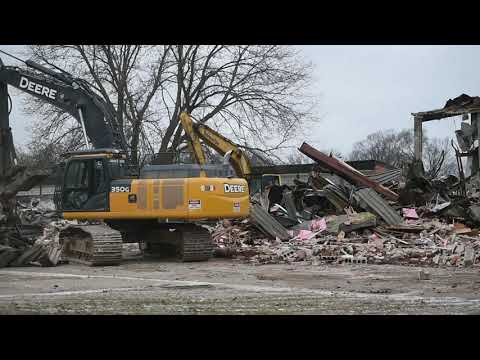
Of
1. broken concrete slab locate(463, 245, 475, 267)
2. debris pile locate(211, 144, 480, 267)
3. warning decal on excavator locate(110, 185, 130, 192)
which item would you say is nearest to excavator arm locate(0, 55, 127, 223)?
warning decal on excavator locate(110, 185, 130, 192)

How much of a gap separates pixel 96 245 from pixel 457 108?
45.9 ft

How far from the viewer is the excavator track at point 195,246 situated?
50.2 ft

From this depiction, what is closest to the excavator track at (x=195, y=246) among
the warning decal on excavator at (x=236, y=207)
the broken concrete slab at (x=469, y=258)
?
the warning decal on excavator at (x=236, y=207)

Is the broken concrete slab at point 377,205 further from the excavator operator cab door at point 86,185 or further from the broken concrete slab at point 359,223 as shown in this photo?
the excavator operator cab door at point 86,185

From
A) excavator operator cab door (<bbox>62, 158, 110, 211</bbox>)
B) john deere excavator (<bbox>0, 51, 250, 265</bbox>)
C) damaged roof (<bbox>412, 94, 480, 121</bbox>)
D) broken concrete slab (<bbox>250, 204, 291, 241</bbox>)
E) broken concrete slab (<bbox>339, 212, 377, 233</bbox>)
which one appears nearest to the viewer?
john deere excavator (<bbox>0, 51, 250, 265</bbox>)

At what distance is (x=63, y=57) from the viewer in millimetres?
29672

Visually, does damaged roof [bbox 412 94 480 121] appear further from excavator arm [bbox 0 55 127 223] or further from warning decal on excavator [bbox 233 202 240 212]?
A: excavator arm [bbox 0 55 127 223]

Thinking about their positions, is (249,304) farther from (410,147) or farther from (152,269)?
(410,147)

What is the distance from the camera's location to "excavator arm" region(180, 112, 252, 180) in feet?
67.9

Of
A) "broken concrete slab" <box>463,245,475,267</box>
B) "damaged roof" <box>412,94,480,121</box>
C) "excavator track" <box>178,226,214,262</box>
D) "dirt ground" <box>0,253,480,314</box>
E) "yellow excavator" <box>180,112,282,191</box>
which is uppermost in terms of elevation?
"damaged roof" <box>412,94,480,121</box>

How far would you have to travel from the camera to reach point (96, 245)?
14.5 m

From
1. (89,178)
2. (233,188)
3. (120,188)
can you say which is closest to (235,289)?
(233,188)

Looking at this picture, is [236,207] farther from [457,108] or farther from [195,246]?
[457,108]
